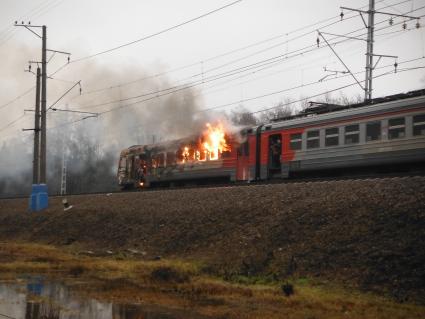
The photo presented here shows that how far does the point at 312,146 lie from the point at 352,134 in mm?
2125

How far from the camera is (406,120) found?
2044 cm

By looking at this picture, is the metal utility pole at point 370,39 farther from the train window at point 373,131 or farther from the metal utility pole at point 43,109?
the metal utility pole at point 43,109

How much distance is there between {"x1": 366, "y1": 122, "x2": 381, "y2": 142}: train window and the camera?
845 inches

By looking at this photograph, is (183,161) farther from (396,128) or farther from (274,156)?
(396,128)

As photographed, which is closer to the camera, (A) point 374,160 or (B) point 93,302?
(B) point 93,302

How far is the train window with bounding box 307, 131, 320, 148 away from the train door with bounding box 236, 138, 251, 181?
418 centimetres

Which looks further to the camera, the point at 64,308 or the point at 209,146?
the point at 209,146

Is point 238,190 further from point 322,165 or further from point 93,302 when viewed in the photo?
point 93,302

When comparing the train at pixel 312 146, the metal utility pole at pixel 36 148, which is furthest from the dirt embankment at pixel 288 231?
the metal utility pole at pixel 36 148

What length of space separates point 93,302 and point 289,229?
6.77m

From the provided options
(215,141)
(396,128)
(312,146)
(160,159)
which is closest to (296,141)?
(312,146)

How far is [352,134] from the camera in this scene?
22.5 metres

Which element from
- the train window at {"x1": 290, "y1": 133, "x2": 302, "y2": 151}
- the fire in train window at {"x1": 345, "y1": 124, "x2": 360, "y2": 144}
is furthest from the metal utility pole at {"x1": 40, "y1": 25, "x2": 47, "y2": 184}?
the fire in train window at {"x1": 345, "y1": 124, "x2": 360, "y2": 144}

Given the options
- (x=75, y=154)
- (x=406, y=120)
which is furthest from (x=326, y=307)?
(x=75, y=154)
